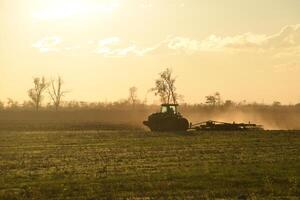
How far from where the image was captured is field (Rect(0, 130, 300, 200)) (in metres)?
15.5

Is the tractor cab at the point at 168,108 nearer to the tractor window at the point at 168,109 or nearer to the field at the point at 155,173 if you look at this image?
the tractor window at the point at 168,109

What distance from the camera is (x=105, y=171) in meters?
20.3

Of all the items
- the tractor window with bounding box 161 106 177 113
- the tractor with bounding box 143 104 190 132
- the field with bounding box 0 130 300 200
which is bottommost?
the field with bounding box 0 130 300 200

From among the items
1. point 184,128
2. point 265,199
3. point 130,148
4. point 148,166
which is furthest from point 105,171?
point 184,128

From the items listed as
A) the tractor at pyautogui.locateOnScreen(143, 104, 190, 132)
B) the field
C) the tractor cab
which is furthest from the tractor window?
the field

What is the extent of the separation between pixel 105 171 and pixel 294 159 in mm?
7787

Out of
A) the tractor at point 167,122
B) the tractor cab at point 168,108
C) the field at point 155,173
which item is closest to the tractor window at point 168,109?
the tractor cab at point 168,108

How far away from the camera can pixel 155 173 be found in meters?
19.3

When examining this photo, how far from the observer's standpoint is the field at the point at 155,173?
15508mm

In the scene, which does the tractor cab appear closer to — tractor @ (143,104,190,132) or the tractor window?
the tractor window

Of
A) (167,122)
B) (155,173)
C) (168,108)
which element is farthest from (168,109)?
(155,173)

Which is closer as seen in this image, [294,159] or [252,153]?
[294,159]

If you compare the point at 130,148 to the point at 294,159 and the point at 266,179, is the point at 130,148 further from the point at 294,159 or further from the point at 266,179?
the point at 266,179

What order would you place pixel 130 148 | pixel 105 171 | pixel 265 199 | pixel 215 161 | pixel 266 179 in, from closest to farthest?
pixel 265 199
pixel 266 179
pixel 105 171
pixel 215 161
pixel 130 148
